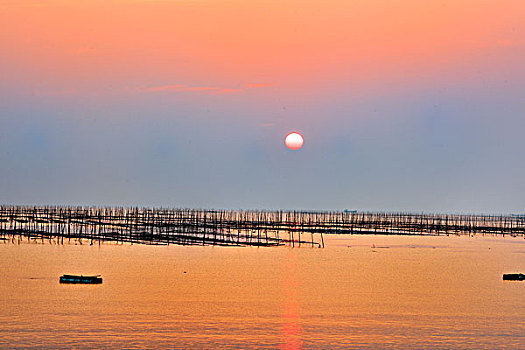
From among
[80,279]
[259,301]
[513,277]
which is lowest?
[259,301]

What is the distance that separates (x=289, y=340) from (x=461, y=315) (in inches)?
478

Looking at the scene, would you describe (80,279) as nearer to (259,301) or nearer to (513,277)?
(259,301)

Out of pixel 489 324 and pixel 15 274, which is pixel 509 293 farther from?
pixel 15 274

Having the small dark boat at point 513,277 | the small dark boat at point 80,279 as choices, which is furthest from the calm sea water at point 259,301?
the small dark boat at point 513,277

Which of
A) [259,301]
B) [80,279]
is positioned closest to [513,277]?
[259,301]

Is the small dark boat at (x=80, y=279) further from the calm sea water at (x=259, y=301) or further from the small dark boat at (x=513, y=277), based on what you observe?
the small dark boat at (x=513, y=277)

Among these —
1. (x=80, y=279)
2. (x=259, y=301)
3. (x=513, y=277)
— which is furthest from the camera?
(x=513, y=277)

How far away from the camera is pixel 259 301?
45.5 meters

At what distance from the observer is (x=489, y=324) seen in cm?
3812

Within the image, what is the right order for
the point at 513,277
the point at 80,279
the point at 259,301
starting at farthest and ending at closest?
the point at 513,277 < the point at 80,279 < the point at 259,301

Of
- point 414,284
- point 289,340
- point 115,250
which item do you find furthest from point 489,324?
point 115,250

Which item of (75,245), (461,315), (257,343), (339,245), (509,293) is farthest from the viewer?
(339,245)

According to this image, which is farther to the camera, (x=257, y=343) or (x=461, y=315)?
(x=461, y=315)

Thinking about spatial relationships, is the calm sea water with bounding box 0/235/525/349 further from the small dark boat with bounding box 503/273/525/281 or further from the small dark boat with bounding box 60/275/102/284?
the small dark boat with bounding box 503/273/525/281
